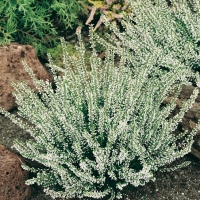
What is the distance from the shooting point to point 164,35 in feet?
9.29

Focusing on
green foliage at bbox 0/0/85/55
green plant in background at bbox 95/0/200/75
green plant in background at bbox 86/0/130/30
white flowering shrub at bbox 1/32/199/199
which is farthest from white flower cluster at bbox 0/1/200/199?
green plant in background at bbox 86/0/130/30

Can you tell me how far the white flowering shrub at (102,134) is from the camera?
219cm

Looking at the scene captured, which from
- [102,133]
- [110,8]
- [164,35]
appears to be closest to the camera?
[102,133]

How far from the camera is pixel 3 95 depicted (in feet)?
9.91

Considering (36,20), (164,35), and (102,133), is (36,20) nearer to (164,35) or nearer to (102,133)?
(164,35)

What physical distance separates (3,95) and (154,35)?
3.97 feet

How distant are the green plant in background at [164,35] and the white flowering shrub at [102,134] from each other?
0.41 m

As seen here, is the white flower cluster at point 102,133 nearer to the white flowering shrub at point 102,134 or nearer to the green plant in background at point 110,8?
the white flowering shrub at point 102,134

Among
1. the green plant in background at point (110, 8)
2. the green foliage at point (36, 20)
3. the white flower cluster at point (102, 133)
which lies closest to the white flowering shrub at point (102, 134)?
the white flower cluster at point (102, 133)

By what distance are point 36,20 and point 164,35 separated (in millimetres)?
1159

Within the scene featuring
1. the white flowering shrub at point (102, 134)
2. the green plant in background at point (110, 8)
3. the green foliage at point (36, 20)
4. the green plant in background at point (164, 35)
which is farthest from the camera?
the green plant in background at point (110, 8)

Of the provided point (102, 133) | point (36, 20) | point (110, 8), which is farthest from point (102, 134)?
point (110, 8)

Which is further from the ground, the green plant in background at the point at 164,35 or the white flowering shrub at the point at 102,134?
the green plant in background at the point at 164,35

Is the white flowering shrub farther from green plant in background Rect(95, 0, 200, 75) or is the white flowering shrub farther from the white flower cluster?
green plant in background Rect(95, 0, 200, 75)
